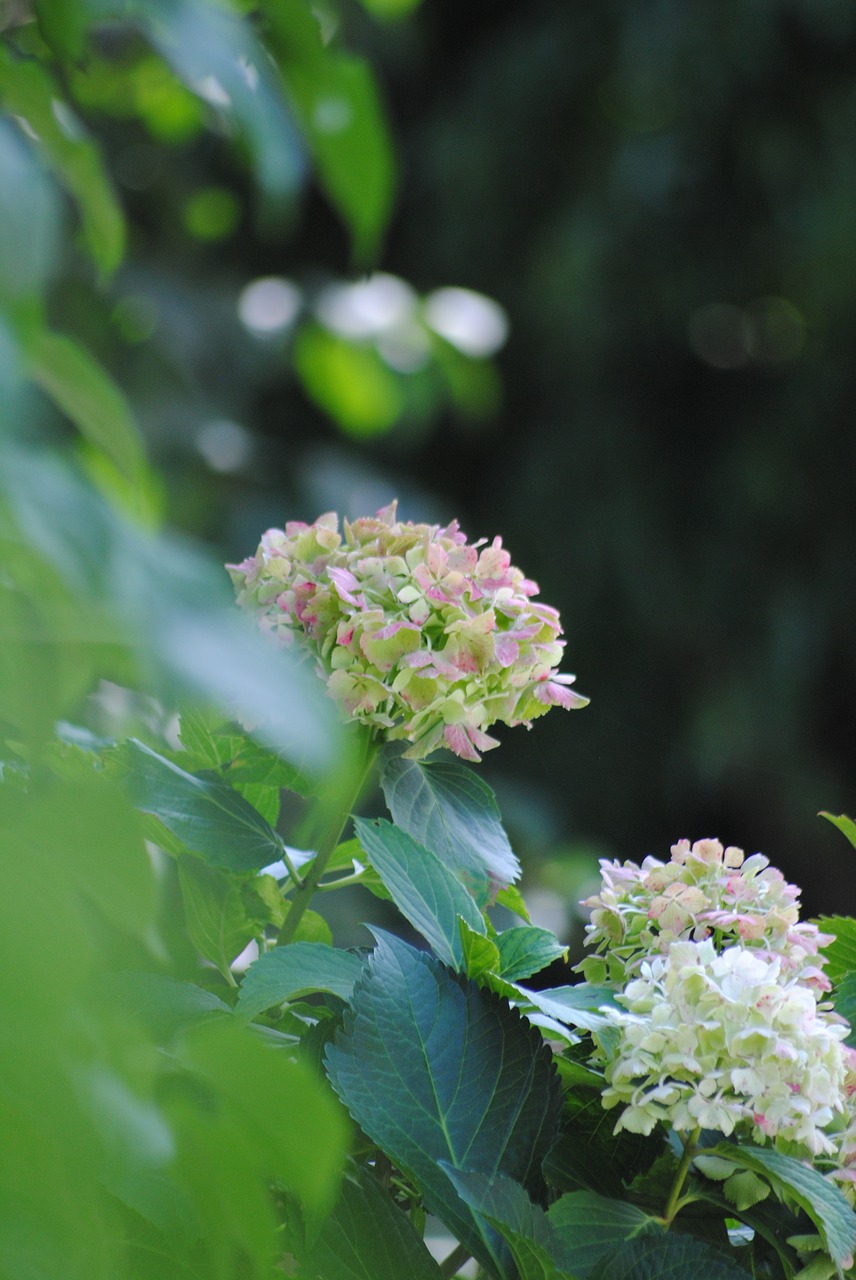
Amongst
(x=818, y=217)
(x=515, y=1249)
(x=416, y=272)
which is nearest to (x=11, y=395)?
(x=515, y=1249)

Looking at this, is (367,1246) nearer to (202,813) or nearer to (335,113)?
(202,813)

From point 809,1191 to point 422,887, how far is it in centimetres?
10

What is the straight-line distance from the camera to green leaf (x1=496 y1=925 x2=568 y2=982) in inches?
11.7

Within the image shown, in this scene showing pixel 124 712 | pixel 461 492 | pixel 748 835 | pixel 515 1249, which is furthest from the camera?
pixel 461 492

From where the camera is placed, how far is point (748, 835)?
2420 millimetres

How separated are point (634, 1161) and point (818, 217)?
2.23 metres

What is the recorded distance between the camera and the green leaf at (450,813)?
317 mm

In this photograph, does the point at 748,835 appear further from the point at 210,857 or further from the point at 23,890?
the point at 23,890

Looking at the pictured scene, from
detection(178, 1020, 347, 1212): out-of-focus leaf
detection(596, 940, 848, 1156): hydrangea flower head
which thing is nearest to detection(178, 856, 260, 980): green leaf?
detection(596, 940, 848, 1156): hydrangea flower head

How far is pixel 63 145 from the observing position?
27 cm

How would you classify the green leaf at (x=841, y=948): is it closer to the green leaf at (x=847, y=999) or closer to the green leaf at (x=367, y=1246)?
the green leaf at (x=847, y=999)

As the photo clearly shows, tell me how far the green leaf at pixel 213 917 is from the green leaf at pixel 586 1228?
0.11 meters

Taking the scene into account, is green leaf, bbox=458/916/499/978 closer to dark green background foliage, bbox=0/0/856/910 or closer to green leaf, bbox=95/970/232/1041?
green leaf, bbox=95/970/232/1041

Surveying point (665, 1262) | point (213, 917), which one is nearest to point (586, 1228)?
point (665, 1262)
